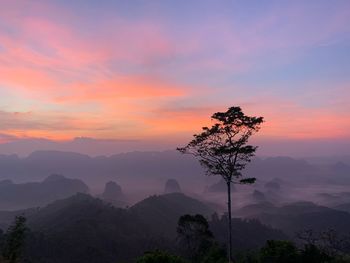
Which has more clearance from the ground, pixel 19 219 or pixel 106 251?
pixel 19 219

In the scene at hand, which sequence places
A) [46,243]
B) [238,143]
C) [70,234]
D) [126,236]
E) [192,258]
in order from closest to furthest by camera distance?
[238,143], [192,258], [46,243], [70,234], [126,236]

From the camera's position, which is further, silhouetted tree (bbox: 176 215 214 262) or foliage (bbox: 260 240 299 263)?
silhouetted tree (bbox: 176 215 214 262)

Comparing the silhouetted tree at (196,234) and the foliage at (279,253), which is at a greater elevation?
the foliage at (279,253)

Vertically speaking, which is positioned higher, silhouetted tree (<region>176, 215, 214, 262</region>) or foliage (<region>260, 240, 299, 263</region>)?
foliage (<region>260, 240, 299, 263</region>)

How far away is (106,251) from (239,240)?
2953 inches

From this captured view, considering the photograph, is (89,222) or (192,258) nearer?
(192,258)

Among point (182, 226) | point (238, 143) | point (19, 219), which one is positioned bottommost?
point (182, 226)

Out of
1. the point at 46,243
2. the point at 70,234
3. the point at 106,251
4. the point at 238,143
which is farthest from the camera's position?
the point at 70,234

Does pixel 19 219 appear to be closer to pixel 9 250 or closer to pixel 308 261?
pixel 9 250

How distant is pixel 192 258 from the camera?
207ft

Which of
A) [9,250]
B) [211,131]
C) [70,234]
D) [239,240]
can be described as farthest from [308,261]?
[239,240]

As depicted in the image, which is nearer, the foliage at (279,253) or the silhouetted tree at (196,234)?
the foliage at (279,253)

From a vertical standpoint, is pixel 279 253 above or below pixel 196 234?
above

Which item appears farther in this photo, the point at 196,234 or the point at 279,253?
the point at 196,234
